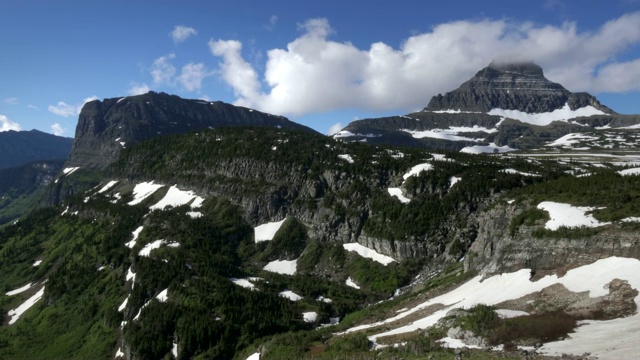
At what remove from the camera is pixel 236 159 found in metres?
158

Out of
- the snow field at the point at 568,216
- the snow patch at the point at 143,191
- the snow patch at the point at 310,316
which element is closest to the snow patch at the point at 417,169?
the snow patch at the point at 310,316

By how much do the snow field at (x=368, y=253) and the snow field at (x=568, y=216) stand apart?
41.6 metres

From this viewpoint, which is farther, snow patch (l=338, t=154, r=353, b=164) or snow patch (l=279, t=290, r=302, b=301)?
snow patch (l=338, t=154, r=353, b=164)

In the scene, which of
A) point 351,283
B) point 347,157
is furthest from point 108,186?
point 351,283

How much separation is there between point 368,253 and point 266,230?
116ft

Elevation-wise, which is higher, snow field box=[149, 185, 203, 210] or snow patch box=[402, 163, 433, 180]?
snow patch box=[402, 163, 433, 180]

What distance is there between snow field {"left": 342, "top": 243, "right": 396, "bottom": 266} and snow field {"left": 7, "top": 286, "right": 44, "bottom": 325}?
8667 centimetres

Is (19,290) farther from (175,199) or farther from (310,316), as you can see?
(310,316)

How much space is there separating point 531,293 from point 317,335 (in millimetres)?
29511

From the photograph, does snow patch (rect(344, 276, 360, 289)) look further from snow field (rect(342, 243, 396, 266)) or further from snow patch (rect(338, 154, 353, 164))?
snow patch (rect(338, 154, 353, 164))

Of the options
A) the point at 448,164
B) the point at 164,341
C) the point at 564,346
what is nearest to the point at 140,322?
the point at 164,341

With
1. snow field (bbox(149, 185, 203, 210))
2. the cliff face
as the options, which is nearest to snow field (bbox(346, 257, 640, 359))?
the cliff face

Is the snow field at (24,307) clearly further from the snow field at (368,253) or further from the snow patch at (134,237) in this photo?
the snow field at (368,253)

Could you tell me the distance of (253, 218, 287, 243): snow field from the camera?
127m
